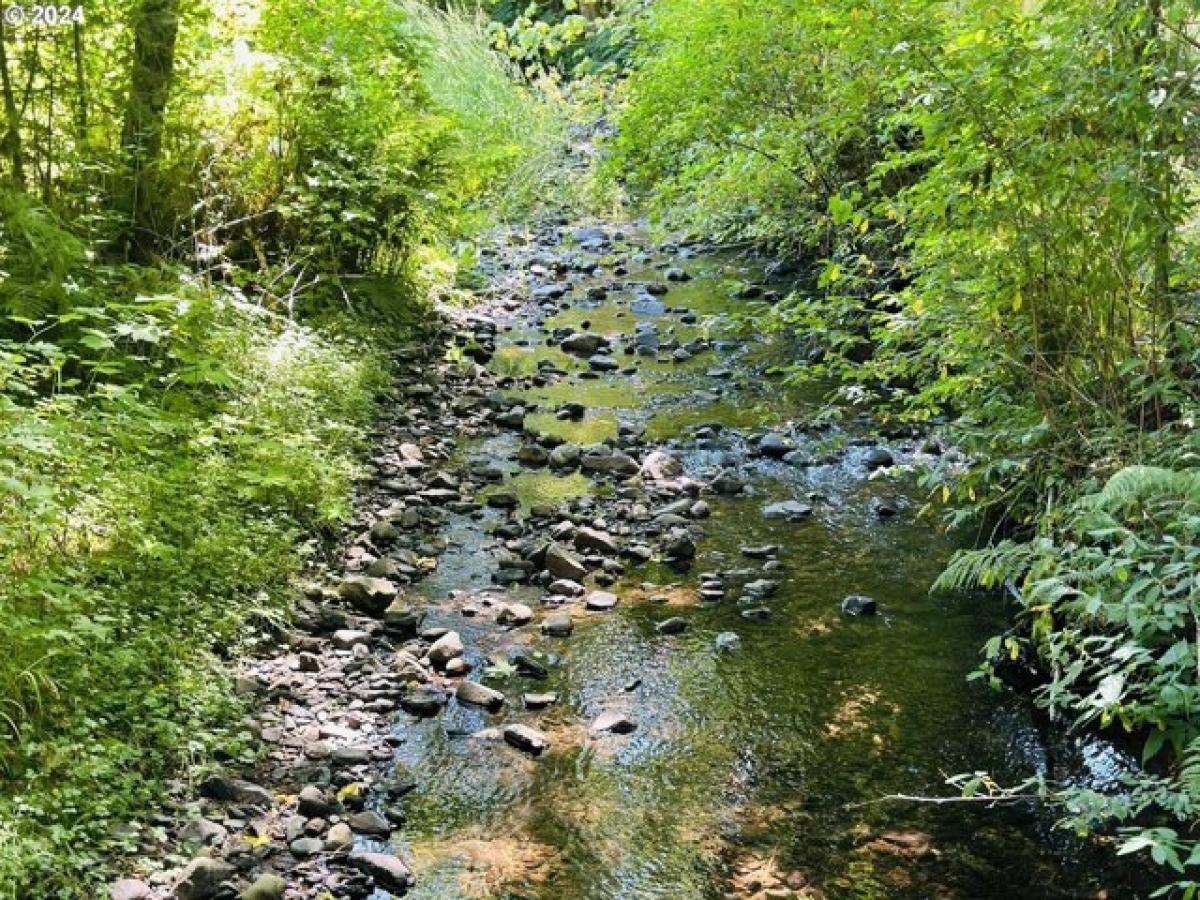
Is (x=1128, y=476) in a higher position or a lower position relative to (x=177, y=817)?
higher

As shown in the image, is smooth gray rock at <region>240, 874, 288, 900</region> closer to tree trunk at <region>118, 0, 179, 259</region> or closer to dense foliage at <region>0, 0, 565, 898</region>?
dense foliage at <region>0, 0, 565, 898</region>

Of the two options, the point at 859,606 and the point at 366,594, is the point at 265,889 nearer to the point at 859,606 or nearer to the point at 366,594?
the point at 366,594

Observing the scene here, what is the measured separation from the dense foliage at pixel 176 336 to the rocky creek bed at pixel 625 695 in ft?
1.01

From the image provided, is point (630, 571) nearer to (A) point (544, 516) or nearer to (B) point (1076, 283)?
(A) point (544, 516)

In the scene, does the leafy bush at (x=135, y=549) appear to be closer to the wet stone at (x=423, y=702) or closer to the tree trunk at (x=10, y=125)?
the wet stone at (x=423, y=702)

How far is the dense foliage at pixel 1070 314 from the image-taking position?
10.4 feet

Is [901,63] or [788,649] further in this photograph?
[788,649]

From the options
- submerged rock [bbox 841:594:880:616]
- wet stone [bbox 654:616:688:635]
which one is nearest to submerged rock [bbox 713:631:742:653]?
wet stone [bbox 654:616:688:635]

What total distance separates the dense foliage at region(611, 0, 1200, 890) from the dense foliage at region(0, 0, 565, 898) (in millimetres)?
2886

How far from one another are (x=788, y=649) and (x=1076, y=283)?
209cm

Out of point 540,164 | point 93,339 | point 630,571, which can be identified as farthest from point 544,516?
point 540,164

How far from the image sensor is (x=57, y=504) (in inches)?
150

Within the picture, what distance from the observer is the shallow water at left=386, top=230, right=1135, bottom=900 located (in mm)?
3518

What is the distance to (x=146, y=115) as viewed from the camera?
20.7 feet
